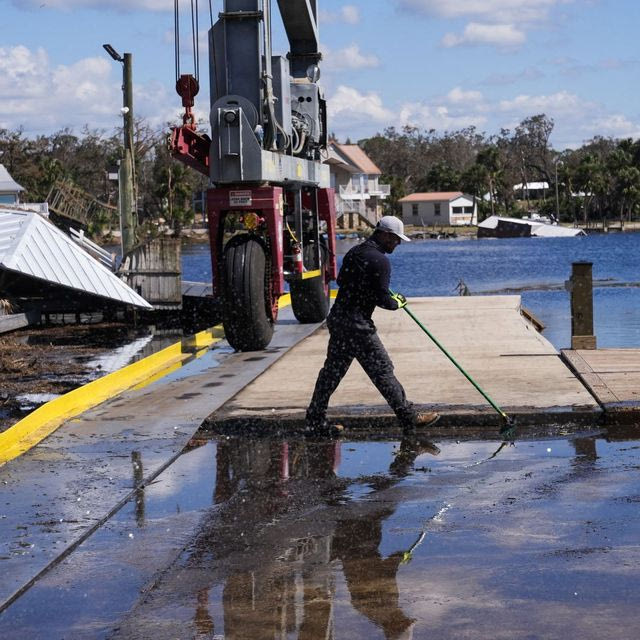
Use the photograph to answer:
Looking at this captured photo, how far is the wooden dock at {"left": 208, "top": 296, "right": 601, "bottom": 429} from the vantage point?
35.5 ft

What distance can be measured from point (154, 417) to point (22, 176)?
89.5 meters

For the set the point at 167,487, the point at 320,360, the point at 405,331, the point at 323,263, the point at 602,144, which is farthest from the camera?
the point at 602,144

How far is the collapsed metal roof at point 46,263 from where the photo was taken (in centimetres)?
2066

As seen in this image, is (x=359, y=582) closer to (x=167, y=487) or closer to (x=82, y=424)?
(x=167, y=487)

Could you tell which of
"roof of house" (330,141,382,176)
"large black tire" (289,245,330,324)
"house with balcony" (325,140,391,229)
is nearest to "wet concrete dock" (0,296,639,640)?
"large black tire" (289,245,330,324)

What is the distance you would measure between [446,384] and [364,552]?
553 centimetres

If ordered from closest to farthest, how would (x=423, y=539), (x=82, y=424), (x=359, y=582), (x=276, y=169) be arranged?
1. (x=359, y=582)
2. (x=423, y=539)
3. (x=82, y=424)
4. (x=276, y=169)

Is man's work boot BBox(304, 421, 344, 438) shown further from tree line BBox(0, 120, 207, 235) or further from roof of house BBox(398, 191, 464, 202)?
roof of house BBox(398, 191, 464, 202)

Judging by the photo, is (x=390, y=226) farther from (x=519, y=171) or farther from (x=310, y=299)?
(x=519, y=171)

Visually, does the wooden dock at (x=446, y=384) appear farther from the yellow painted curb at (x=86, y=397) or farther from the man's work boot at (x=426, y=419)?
the yellow painted curb at (x=86, y=397)

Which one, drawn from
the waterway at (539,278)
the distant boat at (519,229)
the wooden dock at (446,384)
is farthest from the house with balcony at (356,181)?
the wooden dock at (446,384)

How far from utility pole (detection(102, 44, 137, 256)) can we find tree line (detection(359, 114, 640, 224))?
380ft

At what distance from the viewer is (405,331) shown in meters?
17.5

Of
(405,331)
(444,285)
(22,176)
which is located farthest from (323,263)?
(22,176)
